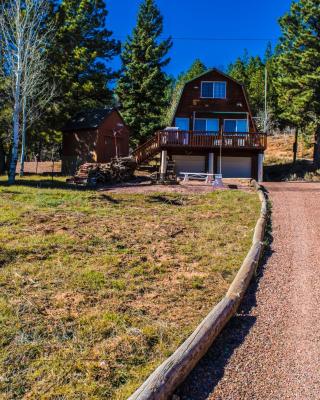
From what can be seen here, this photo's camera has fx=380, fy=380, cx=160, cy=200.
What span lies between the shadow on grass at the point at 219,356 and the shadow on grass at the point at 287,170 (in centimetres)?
2353

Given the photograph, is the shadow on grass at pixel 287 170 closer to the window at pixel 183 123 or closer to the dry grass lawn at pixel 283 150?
the dry grass lawn at pixel 283 150

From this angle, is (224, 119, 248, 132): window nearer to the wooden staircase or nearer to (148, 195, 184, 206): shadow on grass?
the wooden staircase

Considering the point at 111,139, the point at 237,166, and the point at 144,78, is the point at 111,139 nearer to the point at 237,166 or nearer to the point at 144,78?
the point at 144,78

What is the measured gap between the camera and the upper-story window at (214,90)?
2619 centimetres

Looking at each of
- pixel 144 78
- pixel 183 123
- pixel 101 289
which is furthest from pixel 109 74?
pixel 101 289

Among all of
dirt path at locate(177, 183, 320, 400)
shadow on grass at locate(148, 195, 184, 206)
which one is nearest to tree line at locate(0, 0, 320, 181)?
shadow on grass at locate(148, 195, 184, 206)

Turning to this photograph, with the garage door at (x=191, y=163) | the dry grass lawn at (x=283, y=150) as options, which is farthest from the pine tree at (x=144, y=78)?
the dry grass lawn at (x=283, y=150)

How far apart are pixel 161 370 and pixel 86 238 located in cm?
445

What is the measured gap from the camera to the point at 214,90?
26.3m

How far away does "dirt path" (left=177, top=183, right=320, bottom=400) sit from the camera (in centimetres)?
366

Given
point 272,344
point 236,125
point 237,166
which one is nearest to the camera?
point 272,344

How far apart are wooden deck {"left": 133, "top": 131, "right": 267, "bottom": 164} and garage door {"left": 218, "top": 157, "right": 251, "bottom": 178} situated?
2.49 m

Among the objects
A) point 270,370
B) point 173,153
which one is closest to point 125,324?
point 270,370

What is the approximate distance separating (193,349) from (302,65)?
90.6 feet
